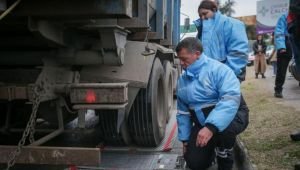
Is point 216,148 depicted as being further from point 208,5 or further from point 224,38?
point 208,5

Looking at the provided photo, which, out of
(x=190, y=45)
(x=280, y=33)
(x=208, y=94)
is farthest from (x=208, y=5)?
(x=280, y=33)

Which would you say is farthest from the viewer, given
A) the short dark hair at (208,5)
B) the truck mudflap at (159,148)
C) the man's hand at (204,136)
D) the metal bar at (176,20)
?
the metal bar at (176,20)

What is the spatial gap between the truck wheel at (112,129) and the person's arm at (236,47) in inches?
58.5

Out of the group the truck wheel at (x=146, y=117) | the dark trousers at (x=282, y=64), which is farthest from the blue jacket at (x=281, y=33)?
the truck wheel at (x=146, y=117)

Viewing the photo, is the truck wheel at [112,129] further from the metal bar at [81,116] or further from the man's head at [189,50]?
the man's head at [189,50]

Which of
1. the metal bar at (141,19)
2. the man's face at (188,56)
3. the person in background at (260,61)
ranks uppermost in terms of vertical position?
the metal bar at (141,19)

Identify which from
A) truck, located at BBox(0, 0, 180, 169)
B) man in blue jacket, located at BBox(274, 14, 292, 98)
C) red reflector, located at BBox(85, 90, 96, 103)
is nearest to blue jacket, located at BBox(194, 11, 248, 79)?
truck, located at BBox(0, 0, 180, 169)

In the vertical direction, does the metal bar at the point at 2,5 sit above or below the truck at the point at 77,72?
above

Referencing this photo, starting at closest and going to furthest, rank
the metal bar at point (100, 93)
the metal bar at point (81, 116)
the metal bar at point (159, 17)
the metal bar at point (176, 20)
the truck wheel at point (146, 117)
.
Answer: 1. the metal bar at point (100, 93)
2. the metal bar at point (81, 116)
3. the truck wheel at point (146, 117)
4. the metal bar at point (159, 17)
5. the metal bar at point (176, 20)

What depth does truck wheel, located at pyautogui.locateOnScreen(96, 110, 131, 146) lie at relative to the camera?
585 cm

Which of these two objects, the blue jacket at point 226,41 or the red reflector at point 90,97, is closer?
the red reflector at point 90,97

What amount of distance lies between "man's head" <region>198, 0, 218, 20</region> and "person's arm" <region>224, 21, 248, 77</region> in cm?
22

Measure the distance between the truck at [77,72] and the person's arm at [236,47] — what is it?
87 cm

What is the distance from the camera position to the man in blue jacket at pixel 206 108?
4055 mm
